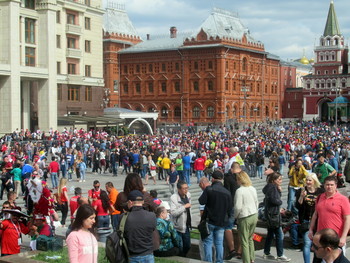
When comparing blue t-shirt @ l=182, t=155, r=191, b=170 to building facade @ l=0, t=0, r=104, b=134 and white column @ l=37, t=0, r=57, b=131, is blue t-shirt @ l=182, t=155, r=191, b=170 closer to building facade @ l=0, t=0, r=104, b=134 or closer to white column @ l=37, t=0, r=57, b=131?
building facade @ l=0, t=0, r=104, b=134

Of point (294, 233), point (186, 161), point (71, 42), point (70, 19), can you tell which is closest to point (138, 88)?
point (71, 42)

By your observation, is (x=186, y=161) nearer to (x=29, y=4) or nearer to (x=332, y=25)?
(x=29, y=4)

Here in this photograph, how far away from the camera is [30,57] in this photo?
49.0 m

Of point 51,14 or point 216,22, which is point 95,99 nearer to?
point 51,14

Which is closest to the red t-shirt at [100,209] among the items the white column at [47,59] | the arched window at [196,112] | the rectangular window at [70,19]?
the white column at [47,59]

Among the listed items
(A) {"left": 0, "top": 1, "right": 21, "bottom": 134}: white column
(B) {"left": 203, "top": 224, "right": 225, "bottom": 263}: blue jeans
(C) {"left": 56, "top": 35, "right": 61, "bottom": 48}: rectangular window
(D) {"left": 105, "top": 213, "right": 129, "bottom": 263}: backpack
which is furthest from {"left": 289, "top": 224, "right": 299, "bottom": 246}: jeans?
(C) {"left": 56, "top": 35, "right": 61, "bottom": 48}: rectangular window

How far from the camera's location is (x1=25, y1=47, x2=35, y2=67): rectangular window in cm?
4875

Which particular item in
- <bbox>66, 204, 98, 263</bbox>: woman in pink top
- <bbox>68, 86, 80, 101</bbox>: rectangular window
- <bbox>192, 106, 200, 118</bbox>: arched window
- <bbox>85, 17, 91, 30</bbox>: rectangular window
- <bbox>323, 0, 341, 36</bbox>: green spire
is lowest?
<bbox>66, 204, 98, 263</bbox>: woman in pink top

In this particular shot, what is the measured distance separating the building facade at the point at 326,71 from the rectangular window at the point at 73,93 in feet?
180

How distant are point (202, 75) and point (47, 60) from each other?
3604 cm

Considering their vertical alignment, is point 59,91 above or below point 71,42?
below

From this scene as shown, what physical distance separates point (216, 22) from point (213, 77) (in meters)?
8.44

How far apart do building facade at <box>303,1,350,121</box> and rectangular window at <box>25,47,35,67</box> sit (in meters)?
63.1

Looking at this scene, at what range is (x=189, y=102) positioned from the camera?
83.4 metres
